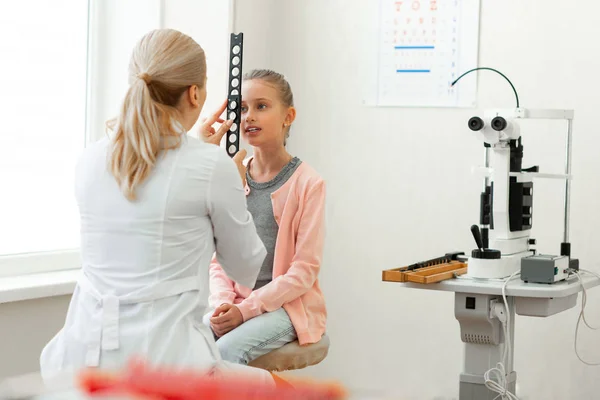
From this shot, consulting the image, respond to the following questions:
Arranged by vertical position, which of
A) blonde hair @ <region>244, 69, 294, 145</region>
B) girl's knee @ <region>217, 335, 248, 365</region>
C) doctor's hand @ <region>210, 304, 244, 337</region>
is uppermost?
blonde hair @ <region>244, 69, 294, 145</region>

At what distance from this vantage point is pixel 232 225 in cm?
175

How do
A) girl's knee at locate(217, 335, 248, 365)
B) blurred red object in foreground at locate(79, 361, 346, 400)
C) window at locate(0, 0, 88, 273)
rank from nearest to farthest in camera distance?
blurred red object in foreground at locate(79, 361, 346, 400) → girl's knee at locate(217, 335, 248, 365) → window at locate(0, 0, 88, 273)

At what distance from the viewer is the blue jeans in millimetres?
2105

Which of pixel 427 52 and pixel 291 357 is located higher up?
pixel 427 52

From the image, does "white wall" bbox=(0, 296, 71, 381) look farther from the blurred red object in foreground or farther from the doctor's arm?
the blurred red object in foreground

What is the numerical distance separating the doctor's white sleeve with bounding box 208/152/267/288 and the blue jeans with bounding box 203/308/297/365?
0.92ft

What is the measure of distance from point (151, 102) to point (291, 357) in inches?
31.7

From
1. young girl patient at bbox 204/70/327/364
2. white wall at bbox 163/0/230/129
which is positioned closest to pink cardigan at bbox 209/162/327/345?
young girl patient at bbox 204/70/327/364

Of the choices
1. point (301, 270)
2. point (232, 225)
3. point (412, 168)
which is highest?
point (412, 168)

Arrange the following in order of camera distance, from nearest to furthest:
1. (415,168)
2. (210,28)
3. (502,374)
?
(502,374), (210,28), (415,168)

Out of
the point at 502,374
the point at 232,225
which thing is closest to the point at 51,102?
the point at 232,225

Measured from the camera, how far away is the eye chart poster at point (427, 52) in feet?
10.7

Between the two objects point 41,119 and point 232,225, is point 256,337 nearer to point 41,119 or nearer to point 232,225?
point 232,225

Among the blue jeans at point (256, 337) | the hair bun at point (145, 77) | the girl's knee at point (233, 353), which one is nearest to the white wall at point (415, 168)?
the blue jeans at point (256, 337)
